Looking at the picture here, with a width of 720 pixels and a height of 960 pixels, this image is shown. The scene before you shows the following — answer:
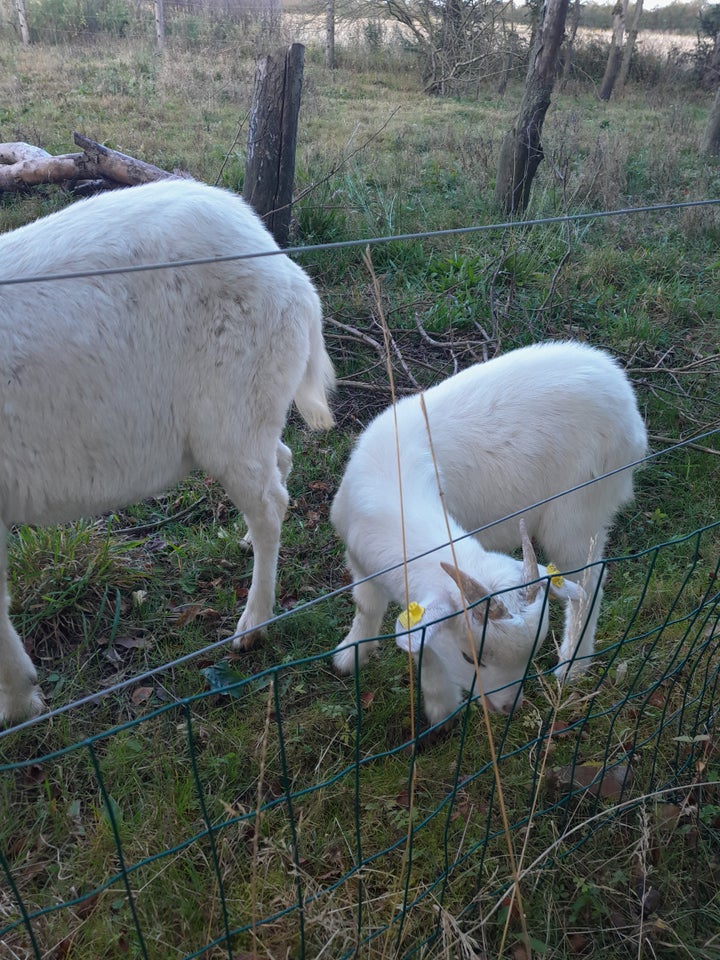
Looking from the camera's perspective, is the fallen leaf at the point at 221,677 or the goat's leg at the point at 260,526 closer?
the fallen leaf at the point at 221,677

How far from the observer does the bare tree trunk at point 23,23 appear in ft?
45.4

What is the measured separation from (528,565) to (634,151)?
10.1m

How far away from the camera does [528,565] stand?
2.33 metres

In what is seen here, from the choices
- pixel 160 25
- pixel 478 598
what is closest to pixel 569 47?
pixel 160 25

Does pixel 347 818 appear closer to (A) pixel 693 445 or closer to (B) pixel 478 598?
(B) pixel 478 598

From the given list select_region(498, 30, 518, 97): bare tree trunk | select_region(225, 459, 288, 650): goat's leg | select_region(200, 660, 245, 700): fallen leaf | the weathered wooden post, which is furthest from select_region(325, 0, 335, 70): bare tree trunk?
select_region(200, 660, 245, 700): fallen leaf

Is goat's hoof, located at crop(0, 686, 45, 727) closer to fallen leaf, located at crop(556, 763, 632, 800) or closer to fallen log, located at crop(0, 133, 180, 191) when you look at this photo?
fallen leaf, located at crop(556, 763, 632, 800)

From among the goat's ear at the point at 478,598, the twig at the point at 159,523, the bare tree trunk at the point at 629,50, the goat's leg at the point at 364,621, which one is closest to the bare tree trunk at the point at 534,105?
the twig at the point at 159,523

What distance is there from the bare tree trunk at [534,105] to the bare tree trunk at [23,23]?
11.2m

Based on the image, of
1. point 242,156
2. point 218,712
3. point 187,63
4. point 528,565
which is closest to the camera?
point 528,565

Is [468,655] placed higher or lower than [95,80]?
lower

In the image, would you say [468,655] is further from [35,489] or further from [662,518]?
[662,518]

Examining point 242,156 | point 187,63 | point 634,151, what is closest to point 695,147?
point 634,151

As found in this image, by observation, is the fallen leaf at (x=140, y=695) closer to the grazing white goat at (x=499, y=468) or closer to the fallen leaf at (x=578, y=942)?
the grazing white goat at (x=499, y=468)
